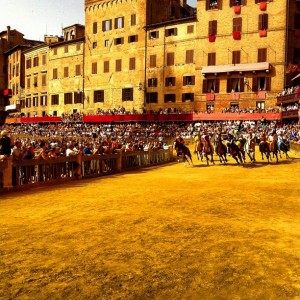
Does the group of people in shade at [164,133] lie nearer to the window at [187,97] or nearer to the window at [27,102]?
the window at [187,97]

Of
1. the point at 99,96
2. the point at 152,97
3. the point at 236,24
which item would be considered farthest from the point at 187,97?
the point at 99,96

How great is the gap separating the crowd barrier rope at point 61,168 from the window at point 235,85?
27.9 m

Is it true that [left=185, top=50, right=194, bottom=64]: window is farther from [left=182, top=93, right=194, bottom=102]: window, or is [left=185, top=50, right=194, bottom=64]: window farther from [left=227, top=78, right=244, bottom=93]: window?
[left=227, top=78, right=244, bottom=93]: window

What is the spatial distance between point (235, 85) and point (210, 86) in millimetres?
3343

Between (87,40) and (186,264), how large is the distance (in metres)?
58.7

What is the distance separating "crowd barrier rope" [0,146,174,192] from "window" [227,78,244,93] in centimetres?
2787

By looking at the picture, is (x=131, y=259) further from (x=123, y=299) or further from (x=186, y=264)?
(x=123, y=299)

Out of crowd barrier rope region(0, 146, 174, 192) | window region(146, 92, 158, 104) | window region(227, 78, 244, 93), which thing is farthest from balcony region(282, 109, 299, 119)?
crowd barrier rope region(0, 146, 174, 192)

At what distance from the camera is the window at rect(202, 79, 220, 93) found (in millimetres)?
47750

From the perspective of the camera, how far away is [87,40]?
59.8m

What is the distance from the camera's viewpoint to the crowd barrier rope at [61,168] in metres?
12.8

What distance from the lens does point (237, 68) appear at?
45.8m

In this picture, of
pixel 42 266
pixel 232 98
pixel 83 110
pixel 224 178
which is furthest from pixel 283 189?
pixel 83 110

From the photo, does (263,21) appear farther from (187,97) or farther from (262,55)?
(187,97)
